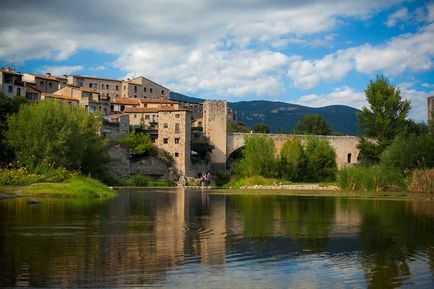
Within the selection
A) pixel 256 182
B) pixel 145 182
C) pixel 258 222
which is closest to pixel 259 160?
pixel 256 182

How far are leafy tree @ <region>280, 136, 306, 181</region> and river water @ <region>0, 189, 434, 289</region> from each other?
36.3m

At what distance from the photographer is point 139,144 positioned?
6525 cm

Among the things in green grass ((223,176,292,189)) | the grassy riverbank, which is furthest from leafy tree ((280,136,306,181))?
the grassy riverbank

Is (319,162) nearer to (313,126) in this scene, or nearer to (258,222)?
(313,126)

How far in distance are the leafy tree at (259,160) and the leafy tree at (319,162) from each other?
430cm

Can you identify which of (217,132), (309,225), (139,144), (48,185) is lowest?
(309,225)

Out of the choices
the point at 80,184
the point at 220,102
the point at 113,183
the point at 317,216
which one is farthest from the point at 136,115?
the point at 317,216

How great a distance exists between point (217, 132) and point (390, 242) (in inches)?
2340

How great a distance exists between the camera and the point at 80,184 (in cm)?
2848

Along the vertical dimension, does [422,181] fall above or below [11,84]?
below

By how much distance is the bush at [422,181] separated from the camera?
1382 inches

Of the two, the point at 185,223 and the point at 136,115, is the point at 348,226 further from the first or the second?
the point at 136,115

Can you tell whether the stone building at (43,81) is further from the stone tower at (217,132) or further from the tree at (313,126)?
the tree at (313,126)

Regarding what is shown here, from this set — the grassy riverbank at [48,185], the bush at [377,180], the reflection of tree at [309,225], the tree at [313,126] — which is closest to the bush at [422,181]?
the bush at [377,180]
